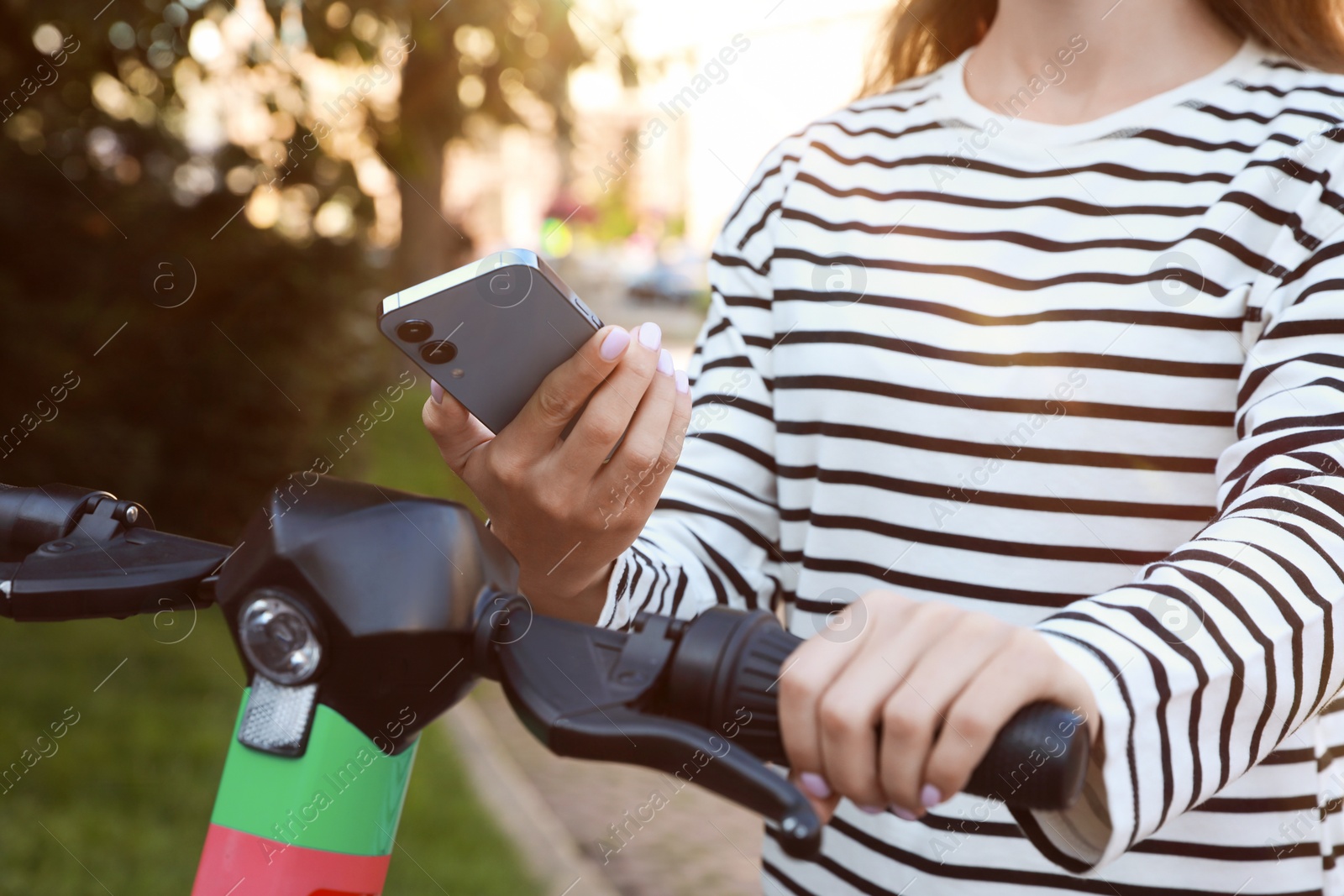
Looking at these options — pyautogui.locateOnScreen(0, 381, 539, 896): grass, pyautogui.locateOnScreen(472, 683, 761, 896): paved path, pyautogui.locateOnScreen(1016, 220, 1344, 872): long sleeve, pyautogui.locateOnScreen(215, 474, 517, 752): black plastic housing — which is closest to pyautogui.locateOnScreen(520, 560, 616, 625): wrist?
pyautogui.locateOnScreen(215, 474, 517, 752): black plastic housing

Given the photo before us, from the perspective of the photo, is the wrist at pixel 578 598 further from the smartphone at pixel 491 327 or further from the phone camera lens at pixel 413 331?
the phone camera lens at pixel 413 331

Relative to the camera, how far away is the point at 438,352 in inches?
40.2

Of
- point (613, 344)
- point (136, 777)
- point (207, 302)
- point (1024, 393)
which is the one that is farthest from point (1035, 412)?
point (207, 302)

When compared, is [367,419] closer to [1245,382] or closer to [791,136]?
[791,136]

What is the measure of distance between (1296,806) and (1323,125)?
71 centimetres

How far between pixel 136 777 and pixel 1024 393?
3.66 meters

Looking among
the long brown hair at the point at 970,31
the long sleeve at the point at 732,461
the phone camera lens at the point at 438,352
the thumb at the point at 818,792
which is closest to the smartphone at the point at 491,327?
the phone camera lens at the point at 438,352

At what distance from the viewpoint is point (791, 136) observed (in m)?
1.60

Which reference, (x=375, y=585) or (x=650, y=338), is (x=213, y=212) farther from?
(x=375, y=585)

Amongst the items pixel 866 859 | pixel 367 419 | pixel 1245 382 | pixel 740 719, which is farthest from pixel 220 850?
pixel 367 419

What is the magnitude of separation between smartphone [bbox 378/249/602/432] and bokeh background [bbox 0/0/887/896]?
2138 mm

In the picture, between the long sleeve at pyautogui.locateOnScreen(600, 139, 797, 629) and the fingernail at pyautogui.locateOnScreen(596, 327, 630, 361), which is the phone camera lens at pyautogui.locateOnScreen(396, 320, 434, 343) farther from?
the long sleeve at pyautogui.locateOnScreen(600, 139, 797, 629)

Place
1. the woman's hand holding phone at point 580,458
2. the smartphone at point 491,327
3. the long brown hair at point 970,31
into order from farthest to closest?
the long brown hair at point 970,31
the woman's hand holding phone at point 580,458
the smartphone at point 491,327

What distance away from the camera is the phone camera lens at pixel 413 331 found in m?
0.97
